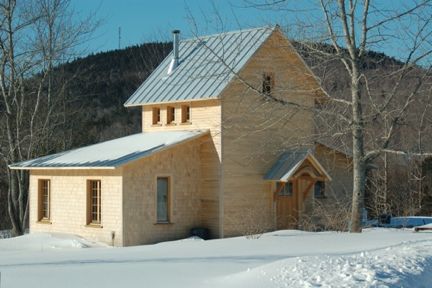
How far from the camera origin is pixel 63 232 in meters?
26.2

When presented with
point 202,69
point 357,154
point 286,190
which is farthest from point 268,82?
point 357,154

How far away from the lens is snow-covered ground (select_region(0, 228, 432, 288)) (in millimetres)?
11976

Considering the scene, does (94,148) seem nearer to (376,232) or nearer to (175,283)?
(376,232)

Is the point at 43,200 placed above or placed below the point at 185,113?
below

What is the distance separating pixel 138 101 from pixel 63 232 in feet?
19.1

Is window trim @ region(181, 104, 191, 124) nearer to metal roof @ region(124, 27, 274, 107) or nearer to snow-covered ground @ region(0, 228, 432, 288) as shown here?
metal roof @ region(124, 27, 274, 107)

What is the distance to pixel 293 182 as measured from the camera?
89.7 feet

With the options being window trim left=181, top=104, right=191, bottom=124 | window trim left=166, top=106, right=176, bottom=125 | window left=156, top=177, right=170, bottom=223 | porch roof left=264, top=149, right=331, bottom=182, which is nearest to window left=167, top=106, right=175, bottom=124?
window trim left=166, top=106, right=176, bottom=125

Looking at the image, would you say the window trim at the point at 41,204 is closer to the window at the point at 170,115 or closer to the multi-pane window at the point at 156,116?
the multi-pane window at the point at 156,116

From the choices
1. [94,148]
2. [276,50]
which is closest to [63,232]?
[94,148]

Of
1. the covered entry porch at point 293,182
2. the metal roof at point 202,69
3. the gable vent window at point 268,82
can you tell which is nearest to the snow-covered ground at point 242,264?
the covered entry porch at point 293,182

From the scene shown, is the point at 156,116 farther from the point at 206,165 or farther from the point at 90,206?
the point at 90,206

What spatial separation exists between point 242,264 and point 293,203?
12026mm

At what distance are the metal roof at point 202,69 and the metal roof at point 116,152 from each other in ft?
4.40
